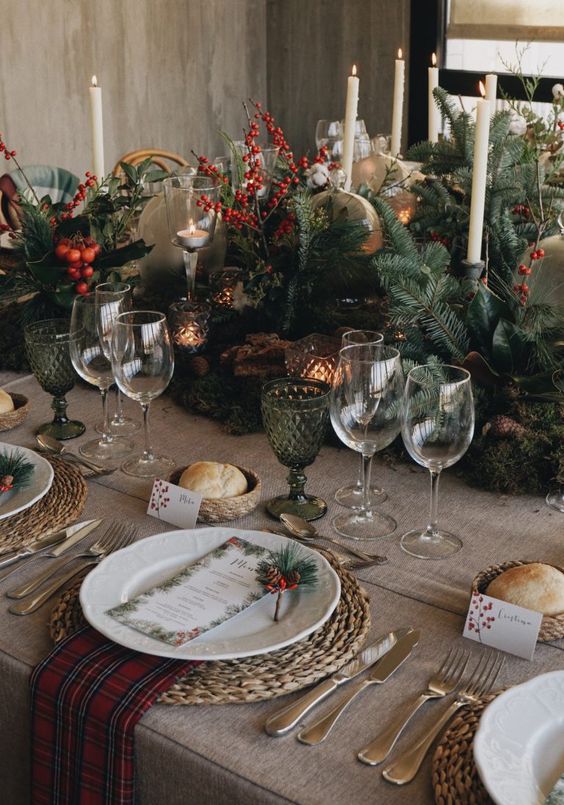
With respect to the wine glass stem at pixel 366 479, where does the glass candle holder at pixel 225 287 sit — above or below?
above

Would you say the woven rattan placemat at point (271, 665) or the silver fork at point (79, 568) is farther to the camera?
the silver fork at point (79, 568)

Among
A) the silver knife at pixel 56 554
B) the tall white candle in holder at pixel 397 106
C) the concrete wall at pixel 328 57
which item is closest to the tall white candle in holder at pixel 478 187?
the silver knife at pixel 56 554

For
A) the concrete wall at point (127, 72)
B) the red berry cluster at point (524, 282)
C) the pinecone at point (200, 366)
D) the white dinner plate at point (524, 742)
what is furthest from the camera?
the concrete wall at point (127, 72)

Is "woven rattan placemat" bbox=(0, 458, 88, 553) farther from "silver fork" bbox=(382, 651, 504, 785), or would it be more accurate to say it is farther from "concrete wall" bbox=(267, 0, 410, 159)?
"concrete wall" bbox=(267, 0, 410, 159)

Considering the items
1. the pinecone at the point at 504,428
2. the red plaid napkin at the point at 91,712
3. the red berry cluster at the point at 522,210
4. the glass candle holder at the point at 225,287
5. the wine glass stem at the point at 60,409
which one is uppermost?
the red berry cluster at the point at 522,210

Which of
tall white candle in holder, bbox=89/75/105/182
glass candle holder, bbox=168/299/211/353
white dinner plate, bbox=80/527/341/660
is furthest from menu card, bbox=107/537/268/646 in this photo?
tall white candle in holder, bbox=89/75/105/182

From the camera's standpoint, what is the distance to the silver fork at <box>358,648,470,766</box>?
0.81 m

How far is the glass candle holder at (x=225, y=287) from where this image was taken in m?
1.64

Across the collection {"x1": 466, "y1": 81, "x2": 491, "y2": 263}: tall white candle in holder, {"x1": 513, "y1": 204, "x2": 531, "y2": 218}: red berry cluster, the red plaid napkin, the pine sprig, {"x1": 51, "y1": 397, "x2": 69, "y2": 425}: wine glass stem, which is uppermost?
{"x1": 466, "y1": 81, "x2": 491, "y2": 263}: tall white candle in holder

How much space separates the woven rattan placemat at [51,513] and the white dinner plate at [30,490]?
13 millimetres

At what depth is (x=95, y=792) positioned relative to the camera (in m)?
0.91

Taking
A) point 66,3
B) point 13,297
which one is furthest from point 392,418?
point 66,3

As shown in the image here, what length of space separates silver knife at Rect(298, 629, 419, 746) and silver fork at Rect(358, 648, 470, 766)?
0.12 ft

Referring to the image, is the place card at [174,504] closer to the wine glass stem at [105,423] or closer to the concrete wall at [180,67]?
the wine glass stem at [105,423]
